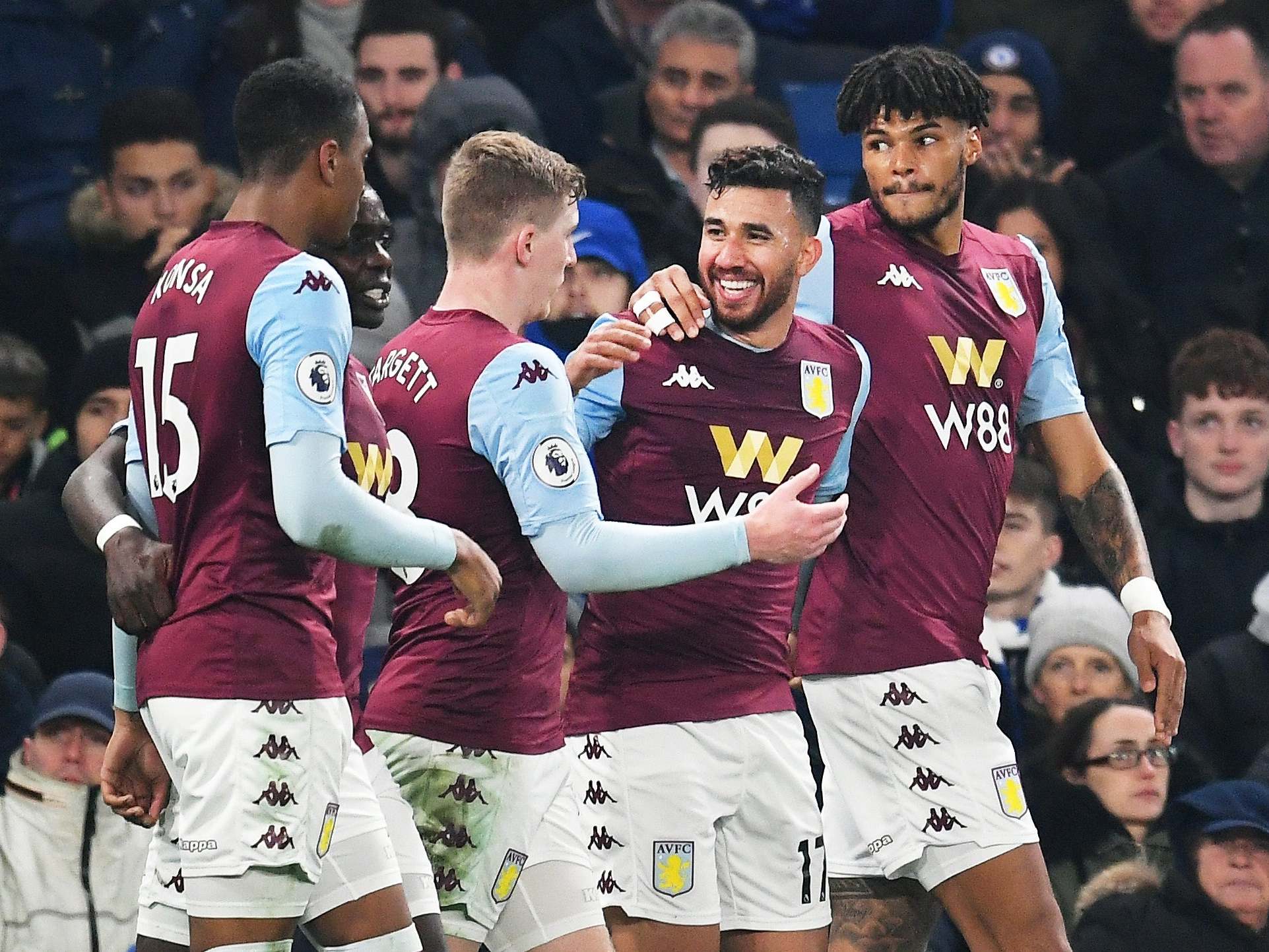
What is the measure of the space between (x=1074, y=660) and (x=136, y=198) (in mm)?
3951

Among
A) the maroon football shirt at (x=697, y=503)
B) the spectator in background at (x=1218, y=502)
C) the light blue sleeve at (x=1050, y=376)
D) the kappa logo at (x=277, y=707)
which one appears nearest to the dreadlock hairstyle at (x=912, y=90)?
the light blue sleeve at (x=1050, y=376)

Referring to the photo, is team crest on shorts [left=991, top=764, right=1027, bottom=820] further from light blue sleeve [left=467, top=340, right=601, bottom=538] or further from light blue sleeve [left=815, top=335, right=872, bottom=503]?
light blue sleeve [left=467, top=340, right=601, bottom=538]

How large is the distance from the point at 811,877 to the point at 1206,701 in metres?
2.72

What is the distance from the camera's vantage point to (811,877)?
532 centimetres

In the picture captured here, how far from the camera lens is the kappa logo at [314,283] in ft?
13.7

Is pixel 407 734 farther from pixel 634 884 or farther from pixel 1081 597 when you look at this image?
pixel 1081 597

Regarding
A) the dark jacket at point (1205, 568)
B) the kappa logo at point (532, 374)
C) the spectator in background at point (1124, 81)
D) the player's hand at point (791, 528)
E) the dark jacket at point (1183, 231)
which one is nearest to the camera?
the player's hand at point (791, 528)

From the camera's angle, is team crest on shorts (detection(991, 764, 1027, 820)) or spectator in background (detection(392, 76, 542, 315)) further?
spectator in background (detection(392, 76, 542, 315))

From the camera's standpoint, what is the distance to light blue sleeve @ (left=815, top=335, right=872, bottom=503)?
546cm

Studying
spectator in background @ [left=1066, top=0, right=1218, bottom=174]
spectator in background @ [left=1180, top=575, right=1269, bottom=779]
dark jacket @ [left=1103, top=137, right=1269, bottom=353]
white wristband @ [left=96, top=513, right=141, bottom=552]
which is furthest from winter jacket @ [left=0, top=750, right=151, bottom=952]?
spectator in background @ [left=1066, top=0, right=1218, bottom=174]

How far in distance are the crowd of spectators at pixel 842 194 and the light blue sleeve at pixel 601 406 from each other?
6.58 ft

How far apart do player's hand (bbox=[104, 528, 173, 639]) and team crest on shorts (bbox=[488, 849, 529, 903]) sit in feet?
3.07

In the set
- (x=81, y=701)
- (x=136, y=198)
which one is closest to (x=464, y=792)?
(x=81, y=701)

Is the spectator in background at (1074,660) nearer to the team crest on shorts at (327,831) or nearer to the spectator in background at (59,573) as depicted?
the spectator in background at (59,573)
